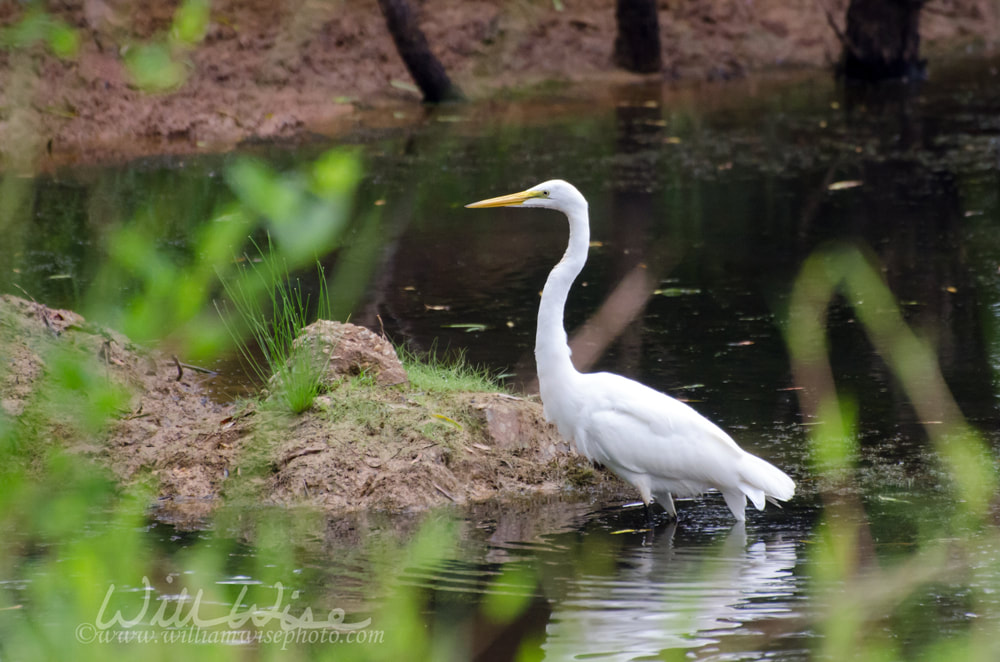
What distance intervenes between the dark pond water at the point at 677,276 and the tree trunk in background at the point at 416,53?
698 millimetres

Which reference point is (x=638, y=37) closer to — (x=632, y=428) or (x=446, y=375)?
(x=446, y=375)

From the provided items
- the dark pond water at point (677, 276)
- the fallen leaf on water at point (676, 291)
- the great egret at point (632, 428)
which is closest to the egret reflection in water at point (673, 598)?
the dark pond water at point (677, 276)

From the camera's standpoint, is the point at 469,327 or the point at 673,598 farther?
the point at 469,327

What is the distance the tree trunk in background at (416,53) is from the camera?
14398 mm

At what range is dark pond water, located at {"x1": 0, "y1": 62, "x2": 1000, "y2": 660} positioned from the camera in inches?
160

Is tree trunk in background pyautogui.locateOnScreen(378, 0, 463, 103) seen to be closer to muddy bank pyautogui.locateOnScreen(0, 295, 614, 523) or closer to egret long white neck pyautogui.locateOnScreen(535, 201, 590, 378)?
muddy bank pyautogui.locateOnScreen(0, 295, 614, 523)

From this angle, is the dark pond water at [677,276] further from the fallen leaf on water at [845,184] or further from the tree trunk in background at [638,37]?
the tree trunk in background at [638,37]

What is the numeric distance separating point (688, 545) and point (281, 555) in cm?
157

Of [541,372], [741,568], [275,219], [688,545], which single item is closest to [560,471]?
[541,372]

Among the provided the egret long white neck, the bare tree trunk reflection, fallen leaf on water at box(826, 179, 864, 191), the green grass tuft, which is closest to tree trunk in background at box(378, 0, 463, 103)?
the bare tree trunk reflection

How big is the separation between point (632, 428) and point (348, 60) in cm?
1166

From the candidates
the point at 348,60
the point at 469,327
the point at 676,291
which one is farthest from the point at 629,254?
the point at 348,60

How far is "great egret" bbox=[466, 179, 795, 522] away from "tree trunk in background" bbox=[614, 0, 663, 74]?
12.1m

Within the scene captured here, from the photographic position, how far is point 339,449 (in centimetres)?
526
